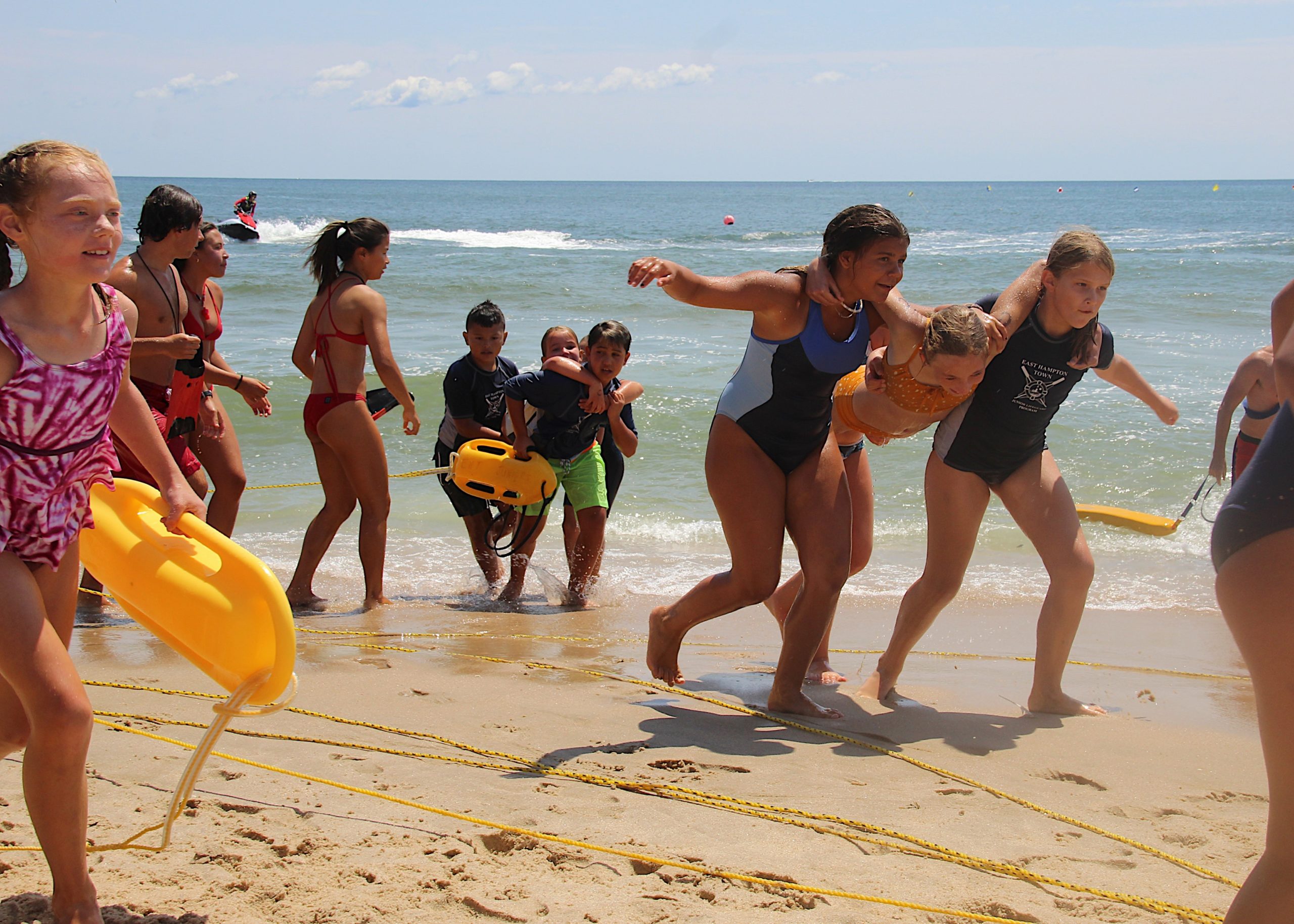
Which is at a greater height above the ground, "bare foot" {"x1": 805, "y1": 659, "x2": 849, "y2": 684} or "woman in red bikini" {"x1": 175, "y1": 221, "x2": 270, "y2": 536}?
"woman in red bikini" {"x1": 175, "y1": 221, "x2": 270, "y2": 536}

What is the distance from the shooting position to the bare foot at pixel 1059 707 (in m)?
4.23

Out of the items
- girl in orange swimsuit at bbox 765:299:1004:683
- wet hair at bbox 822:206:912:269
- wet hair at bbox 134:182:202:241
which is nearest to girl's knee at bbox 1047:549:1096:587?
girl in orange swimsuit at bbox 765:299:1004:683

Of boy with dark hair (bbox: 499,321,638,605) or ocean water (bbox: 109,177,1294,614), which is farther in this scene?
ocean water (bbox: 109,177,1294,614)

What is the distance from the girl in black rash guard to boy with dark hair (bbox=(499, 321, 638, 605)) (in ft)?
6.38

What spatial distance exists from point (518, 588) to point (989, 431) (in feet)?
10.1

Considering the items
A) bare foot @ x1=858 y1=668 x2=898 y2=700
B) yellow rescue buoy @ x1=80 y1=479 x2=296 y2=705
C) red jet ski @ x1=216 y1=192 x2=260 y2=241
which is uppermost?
red jet ski @ x1=216 y1=192 x2=260 y2=241

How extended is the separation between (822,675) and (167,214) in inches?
138

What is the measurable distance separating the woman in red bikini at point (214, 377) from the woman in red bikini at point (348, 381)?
0.35 meters

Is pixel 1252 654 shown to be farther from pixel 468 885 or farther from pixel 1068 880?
pixel 468 885

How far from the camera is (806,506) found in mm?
3979

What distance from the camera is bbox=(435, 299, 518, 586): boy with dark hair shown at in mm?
6156

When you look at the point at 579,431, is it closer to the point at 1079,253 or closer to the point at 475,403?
the point at 475,403

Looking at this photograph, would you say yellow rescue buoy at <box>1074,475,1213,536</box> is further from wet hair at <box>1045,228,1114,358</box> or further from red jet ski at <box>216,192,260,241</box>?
red jet ski at <box>216,192,260,241</box>

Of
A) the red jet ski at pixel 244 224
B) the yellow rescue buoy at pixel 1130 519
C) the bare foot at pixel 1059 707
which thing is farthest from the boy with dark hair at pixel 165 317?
the red jet ski at pixel 244 224
